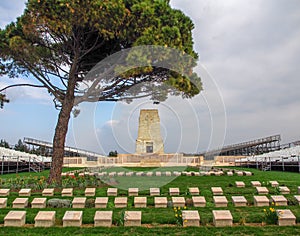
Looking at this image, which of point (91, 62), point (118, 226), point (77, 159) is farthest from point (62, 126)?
point (77, 159)

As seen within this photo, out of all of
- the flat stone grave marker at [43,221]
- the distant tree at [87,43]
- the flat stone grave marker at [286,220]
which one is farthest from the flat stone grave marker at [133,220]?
the distant tree at [87,43]

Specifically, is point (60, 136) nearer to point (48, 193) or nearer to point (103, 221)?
point (48, 193)

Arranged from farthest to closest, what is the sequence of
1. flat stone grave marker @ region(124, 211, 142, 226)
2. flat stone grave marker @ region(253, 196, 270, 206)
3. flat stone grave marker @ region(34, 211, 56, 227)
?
flat stone grave marker @ region(253, 196, 270, 206) < flat stone grave marker @ region(124, 211, 142, 226) < flat stone grave marker @ region(34, 211, 56, 227)

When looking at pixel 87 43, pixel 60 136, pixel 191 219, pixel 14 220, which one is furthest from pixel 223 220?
pixel 87 43

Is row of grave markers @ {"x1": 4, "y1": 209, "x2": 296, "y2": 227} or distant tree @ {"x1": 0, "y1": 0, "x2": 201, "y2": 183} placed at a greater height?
distant tree @ {"x1": 0, "y1": 0, "x2": 201, "y2": 183}

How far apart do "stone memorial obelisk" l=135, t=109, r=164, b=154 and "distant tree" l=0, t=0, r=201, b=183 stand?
53.9 feet

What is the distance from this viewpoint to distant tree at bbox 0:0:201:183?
1112 cm

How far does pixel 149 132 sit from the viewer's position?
31625 millimetres

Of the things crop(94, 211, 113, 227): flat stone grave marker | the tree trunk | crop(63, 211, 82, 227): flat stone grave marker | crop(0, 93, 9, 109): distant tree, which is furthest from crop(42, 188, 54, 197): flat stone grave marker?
crop(0, 93, 9, 109): distant tree

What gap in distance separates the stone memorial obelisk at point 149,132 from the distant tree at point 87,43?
16422mm

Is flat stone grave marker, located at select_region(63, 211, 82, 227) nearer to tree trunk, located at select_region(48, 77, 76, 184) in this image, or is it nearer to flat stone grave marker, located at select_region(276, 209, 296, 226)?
flat stone grave marker, located at select_region(276, 209, 296, 226)

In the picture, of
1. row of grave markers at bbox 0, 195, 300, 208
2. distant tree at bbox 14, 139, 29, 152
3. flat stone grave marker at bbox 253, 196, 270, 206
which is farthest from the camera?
distant tree at bbox 14, 139, 29, 152

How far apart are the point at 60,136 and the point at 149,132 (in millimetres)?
19036

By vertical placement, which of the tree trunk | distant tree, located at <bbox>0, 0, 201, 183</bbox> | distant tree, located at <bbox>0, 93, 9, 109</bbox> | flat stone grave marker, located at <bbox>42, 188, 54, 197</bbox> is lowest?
flat stone grave marker, located at <bbox>42, 188, 54, 197</bbox>
